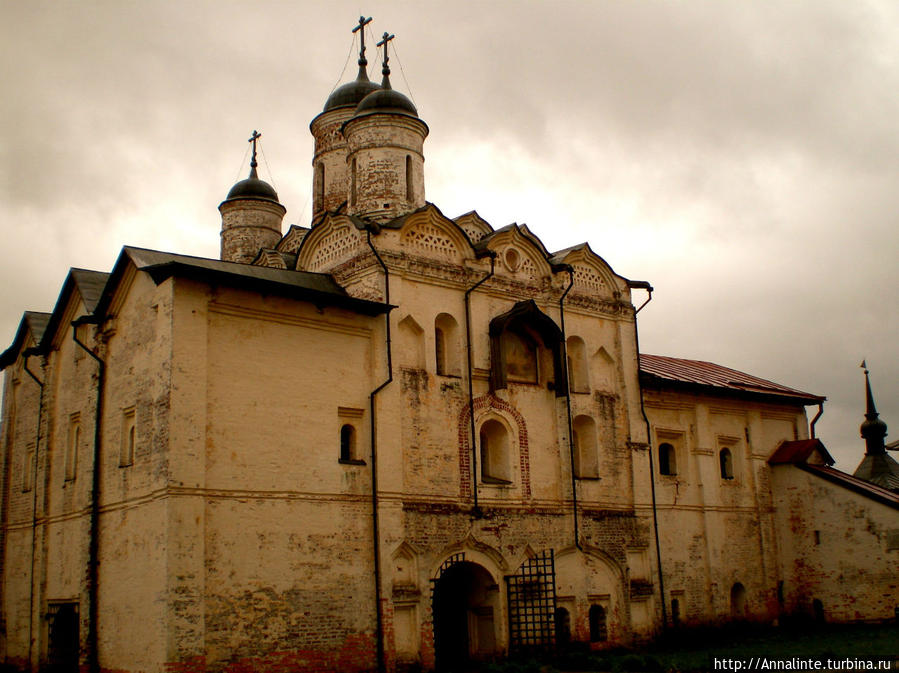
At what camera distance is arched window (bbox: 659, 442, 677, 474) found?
21.6 m

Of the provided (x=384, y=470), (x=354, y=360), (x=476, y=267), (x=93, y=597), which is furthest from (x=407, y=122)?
(x=93, y=597)

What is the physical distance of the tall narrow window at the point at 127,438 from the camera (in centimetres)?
1477

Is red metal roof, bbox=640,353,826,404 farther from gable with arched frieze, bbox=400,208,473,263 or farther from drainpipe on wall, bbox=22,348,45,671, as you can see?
drainpipe on wall, bbox=22,348,45,671

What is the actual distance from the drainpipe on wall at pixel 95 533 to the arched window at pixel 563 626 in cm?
808

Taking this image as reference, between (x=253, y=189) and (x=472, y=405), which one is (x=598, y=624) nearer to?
(x=472, y=405)

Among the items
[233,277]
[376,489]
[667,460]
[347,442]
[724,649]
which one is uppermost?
[233,277]

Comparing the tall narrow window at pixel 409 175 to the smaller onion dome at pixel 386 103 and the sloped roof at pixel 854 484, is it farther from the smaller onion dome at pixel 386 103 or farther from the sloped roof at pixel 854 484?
the sloped roof at pixel 854 484

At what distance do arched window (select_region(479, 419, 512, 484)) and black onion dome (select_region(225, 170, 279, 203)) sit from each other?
940 centimetres

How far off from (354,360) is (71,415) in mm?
5360

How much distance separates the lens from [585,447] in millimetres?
19422

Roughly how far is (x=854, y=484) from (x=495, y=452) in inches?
374

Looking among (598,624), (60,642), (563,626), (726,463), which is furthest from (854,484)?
(60,642)

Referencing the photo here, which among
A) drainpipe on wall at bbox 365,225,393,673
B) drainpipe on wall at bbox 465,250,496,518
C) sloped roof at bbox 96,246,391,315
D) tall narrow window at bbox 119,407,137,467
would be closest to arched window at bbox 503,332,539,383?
drainpipe on wall at bbox 465,250,496,518

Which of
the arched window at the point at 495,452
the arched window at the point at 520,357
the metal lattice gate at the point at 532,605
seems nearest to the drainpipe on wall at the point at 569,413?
the arched window at the point at 520,357
